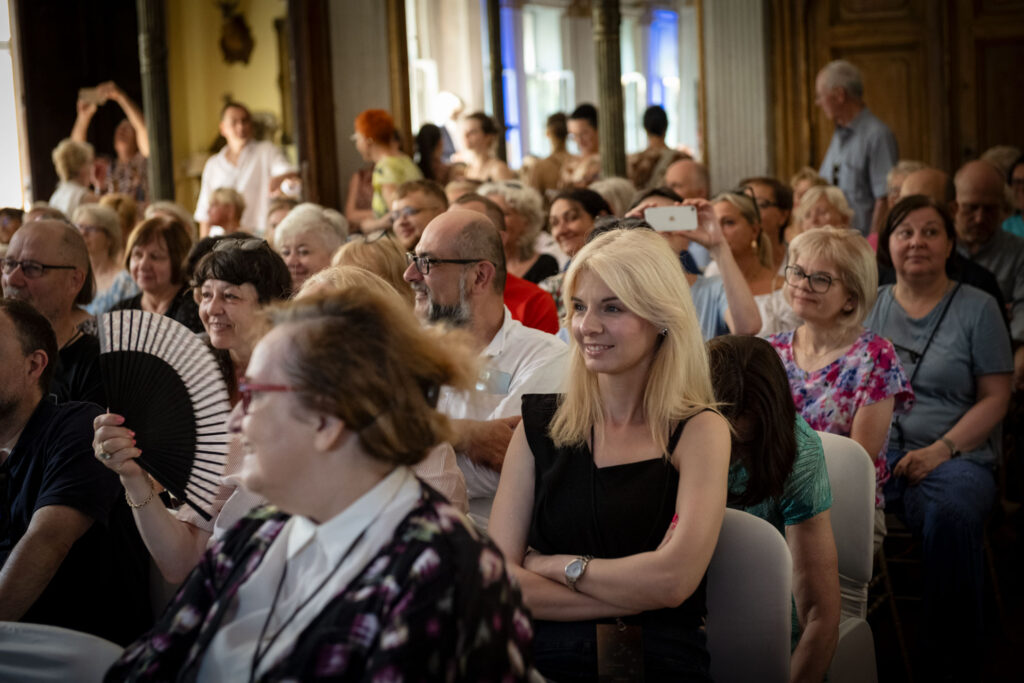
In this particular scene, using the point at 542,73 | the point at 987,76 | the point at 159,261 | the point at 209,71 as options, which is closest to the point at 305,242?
the point at 159,261

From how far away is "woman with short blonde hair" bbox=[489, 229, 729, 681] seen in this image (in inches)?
79.1

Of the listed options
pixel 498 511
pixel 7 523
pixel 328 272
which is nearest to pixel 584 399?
pixel 498 511

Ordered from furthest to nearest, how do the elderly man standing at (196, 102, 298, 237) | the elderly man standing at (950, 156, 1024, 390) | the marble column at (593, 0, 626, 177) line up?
the marble column at (593, 0, 626, 177)
the elderly man standing at (196, 102, 298, 237)
the elderly man standing at (950, 156, 1024, 390)

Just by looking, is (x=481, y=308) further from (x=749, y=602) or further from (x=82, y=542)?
(x=749, y=602)

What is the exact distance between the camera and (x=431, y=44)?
490 inches

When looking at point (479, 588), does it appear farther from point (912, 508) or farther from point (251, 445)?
point (912, 508)

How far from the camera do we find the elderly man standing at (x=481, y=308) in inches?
114

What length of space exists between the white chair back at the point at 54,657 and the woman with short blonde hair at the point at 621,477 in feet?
2.45

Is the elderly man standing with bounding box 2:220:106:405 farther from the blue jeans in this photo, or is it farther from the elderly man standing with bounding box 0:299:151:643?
the blue jeans

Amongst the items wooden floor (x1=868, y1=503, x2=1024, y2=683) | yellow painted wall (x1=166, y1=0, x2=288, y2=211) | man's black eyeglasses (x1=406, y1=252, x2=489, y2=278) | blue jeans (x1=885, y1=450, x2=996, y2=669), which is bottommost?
wooden floor (x1=868, y1=503, x2=1024, y2=683)

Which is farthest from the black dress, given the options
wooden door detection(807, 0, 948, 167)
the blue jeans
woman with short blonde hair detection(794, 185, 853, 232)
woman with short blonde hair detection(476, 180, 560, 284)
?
wooden door detection(807, 0, 948, 167)

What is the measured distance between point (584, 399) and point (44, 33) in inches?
369

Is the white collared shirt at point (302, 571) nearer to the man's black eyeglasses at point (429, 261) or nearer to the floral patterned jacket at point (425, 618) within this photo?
the floral patterned jacket at point (425, 618)

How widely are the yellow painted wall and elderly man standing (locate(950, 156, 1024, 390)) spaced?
306 inches
